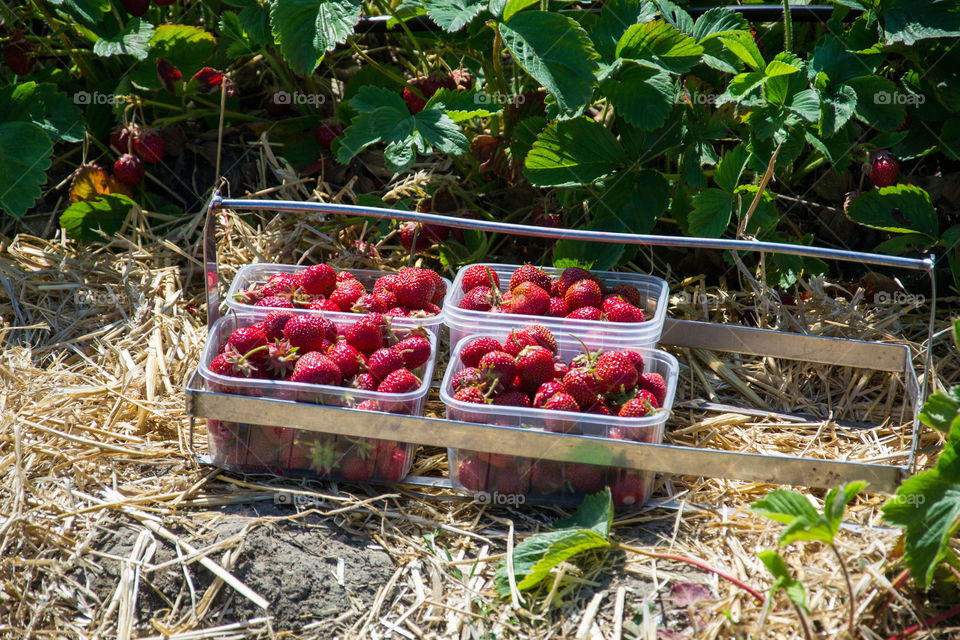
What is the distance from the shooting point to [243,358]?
1.55 meters

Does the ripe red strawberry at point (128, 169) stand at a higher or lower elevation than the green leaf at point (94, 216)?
higher

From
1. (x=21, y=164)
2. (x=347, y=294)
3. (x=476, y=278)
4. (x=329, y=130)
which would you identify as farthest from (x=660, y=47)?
(x=21, y=164)

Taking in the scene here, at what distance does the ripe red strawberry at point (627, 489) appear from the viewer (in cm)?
150

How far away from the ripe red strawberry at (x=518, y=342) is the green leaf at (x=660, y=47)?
2.02 feet

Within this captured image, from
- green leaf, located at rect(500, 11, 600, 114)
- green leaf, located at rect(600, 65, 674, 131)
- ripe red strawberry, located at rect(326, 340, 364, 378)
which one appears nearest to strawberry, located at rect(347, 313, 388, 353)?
ripe red strawberry, located at rect(326, 340, 364, 378)

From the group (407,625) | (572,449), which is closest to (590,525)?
(572,449)

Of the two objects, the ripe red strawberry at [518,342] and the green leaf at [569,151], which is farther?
the green leaf at [569,151]

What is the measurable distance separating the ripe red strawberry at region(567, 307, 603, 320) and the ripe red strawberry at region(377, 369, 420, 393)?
0.36 metres

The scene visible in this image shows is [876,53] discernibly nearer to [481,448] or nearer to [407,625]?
[481,448]

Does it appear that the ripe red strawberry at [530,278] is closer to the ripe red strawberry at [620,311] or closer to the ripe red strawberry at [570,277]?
the ripe red strawberry at [570,277]
